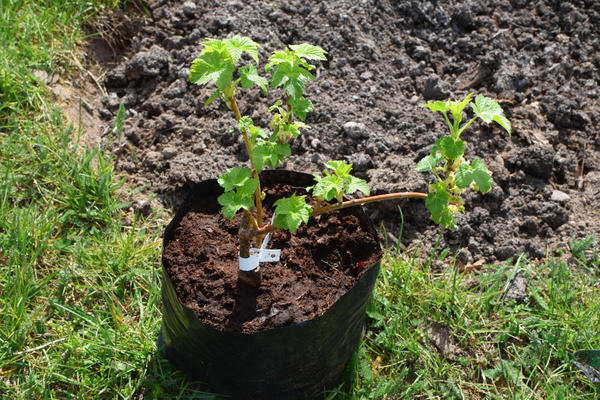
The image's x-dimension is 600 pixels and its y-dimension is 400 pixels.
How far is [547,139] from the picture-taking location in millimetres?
2639

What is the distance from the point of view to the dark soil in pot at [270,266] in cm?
173

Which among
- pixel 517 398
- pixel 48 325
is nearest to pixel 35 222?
pixel 48 325

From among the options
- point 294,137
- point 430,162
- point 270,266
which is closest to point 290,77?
point 294,137

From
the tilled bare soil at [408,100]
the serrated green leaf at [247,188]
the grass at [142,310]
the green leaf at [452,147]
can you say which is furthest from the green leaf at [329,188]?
the tilled bare soil at [408,100]

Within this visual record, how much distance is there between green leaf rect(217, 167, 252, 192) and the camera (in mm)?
1458

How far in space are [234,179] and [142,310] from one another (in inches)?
35.7

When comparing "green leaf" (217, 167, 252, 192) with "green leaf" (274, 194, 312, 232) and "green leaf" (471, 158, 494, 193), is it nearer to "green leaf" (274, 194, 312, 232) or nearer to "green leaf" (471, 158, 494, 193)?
"green leaf" (274, 194, 312, 232)

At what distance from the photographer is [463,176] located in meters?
1.35

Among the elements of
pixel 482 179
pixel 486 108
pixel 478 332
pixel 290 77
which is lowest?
pixel 478 332

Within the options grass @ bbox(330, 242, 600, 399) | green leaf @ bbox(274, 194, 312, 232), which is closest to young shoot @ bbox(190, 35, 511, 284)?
green leaf @ bbox(274, 194, 312, 232)

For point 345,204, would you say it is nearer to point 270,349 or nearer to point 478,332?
point 270,349

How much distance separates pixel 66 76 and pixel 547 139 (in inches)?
96.1

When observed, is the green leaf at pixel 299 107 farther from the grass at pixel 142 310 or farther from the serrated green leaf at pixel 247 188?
the grass at pixel 142 310

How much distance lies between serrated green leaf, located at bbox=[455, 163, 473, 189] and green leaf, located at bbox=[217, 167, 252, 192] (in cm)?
54
